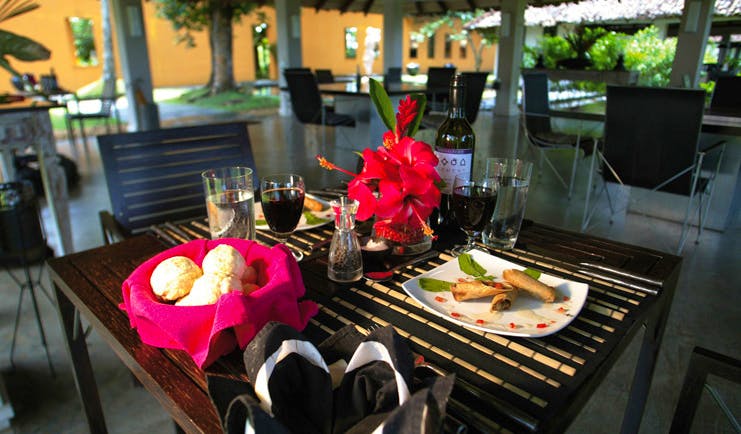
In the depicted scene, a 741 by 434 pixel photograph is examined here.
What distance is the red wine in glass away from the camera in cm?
98

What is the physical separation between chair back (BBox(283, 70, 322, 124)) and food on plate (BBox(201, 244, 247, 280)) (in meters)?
4.26

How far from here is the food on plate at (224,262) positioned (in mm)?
729

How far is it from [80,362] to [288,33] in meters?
9.02

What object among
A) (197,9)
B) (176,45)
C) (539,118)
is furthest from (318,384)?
(176,45)

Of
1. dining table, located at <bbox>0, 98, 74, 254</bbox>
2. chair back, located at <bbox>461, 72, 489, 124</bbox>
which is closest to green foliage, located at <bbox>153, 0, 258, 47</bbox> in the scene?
chair back, located at <bbox>461, 72, 489, 124</bbox>

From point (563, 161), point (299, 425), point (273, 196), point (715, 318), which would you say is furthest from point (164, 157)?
point (563, 161)

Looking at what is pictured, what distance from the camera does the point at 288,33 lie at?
9211 mm

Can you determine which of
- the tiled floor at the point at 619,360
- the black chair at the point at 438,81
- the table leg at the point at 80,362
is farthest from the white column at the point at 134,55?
the table leg at the point at 80,362

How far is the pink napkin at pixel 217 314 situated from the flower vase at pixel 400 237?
0.93 feet

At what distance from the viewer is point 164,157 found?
1720mm

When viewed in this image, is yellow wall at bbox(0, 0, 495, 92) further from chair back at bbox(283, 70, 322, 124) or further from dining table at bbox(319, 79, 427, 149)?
chair back at bbox(283, 70, 322, 124)

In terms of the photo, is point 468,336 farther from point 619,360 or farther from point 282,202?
point 619,360

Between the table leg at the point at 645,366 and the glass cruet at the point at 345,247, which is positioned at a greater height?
the glass cruet at the point at 345,247

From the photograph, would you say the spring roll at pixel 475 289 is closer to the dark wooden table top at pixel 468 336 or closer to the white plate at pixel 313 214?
the dark wooden table top at pixel 468 336
